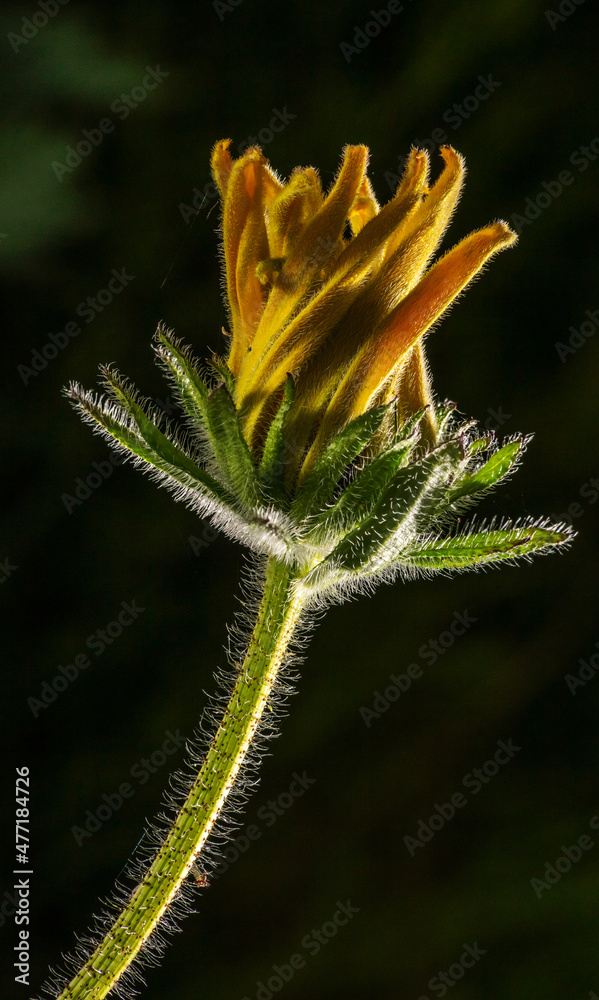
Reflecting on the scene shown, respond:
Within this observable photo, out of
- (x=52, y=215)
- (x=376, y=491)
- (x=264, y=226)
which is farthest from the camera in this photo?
(x=52, y=215)

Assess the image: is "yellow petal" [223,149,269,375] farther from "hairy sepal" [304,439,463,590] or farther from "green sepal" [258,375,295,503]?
"hairy sepal" [304,439,463,590]

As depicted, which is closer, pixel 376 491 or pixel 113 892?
pixel 376 491

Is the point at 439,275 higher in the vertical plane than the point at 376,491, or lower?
higher

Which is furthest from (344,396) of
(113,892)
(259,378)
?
(113,892)

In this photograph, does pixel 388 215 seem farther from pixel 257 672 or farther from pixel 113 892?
pixel 113 892

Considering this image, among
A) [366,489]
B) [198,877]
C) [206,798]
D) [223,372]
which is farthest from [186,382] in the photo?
[198,877]

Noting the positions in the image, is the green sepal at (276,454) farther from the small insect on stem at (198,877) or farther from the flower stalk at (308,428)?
the small insect on stem at (198,877)
